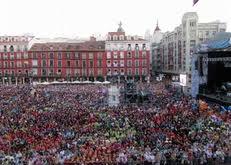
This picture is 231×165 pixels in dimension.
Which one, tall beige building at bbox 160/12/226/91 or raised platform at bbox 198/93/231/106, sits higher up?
tall beige building at bbox 160/12/226/91

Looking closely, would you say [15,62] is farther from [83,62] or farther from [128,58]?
[128,58]

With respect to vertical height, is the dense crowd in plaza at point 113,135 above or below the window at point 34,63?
below

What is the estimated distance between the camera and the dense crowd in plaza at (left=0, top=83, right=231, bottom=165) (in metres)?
23.9

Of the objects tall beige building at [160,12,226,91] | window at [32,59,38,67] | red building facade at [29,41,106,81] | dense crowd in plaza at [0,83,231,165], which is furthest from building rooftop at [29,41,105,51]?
dense crowd in plaza at [0,83,231,165]

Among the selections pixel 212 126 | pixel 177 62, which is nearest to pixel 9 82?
pixel 177 62

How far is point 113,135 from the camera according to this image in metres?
29.7

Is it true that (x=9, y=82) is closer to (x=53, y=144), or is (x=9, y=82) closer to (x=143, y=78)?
(x=143, y=78)

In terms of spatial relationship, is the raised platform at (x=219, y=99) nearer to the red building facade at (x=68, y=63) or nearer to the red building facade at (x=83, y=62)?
the red building facade at (x=83, y=62)

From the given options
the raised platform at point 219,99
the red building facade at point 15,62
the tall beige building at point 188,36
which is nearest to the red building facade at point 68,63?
the red building facade at point 15,62

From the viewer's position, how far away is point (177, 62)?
10269cm

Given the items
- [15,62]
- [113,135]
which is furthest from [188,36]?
[113,135]

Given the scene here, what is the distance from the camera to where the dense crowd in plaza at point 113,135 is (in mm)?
23875

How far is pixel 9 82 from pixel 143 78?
94.1 ft

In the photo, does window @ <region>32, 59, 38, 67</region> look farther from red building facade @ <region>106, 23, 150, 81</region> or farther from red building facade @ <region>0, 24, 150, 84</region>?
red building facade @ <region>106, 23, 150, 81</region>
